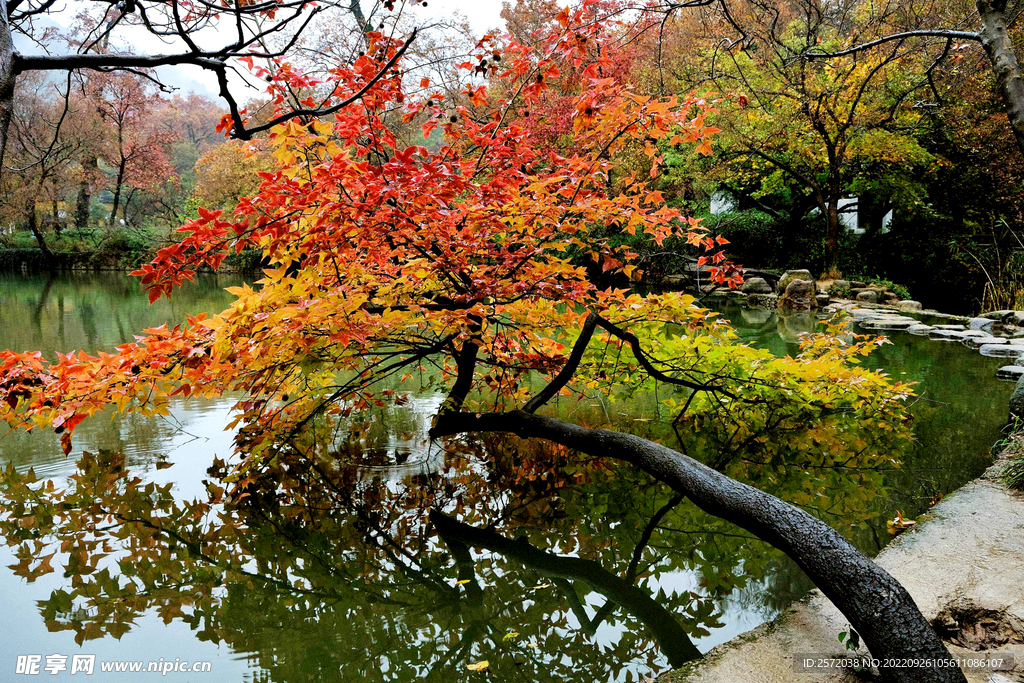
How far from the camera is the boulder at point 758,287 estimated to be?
14.6m

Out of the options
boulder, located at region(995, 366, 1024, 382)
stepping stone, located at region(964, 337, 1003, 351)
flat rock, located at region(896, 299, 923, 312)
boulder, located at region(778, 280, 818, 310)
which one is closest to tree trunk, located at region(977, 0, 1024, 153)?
boulder, located at region(995, 366, 1024, 382)

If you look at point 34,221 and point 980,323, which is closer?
point 980,323

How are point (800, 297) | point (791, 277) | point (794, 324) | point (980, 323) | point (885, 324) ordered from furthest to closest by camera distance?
point (791, 277) < point (800, 297) < point (794, 324) < point (885, 324) < point (980, 323)

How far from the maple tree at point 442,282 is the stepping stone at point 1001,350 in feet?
14.2

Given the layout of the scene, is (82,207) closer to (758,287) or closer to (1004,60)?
(758,287)

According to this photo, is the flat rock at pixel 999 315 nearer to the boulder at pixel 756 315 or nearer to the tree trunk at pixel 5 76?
the boulder at pixel 756 315

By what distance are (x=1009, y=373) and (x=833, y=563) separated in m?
5.45

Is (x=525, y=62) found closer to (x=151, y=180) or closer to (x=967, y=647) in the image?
(x=967, y=647)

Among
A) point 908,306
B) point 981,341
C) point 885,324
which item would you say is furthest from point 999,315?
point 908,306

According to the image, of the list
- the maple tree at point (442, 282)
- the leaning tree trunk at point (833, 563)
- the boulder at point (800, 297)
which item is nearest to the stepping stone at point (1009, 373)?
the maple tree at point (442, 282)

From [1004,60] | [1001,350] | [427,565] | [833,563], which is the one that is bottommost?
[427,565]

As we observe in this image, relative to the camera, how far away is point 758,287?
1469cm

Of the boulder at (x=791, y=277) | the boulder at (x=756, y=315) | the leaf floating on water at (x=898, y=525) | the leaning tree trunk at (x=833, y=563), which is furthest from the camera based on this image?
the boulder at (x=791, y=277)

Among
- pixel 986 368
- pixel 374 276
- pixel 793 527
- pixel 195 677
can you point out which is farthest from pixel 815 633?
pixel 986 368
